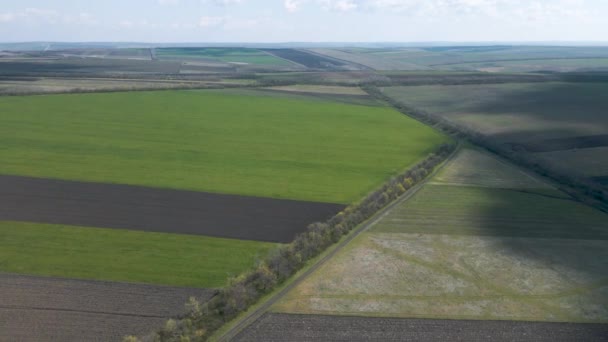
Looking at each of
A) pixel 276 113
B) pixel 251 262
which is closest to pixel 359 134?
pixel 276 113

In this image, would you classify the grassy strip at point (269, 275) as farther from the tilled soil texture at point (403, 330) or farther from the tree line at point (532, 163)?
the tree line at point (532, 163)

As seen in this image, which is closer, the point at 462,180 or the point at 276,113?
the point at 462,180

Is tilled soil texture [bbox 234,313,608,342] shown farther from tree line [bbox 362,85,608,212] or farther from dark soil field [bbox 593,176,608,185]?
dark soil field [bbox 593,176,608,185]

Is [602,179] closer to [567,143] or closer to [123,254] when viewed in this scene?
[567,143]

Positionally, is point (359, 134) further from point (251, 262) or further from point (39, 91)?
point (39, 91)

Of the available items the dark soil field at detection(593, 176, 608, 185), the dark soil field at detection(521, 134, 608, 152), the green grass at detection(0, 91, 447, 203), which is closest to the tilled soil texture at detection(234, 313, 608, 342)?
the green grass at detection(0, 91, 447, 203)

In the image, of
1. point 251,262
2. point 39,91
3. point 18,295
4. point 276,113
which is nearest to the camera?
point 18,295
